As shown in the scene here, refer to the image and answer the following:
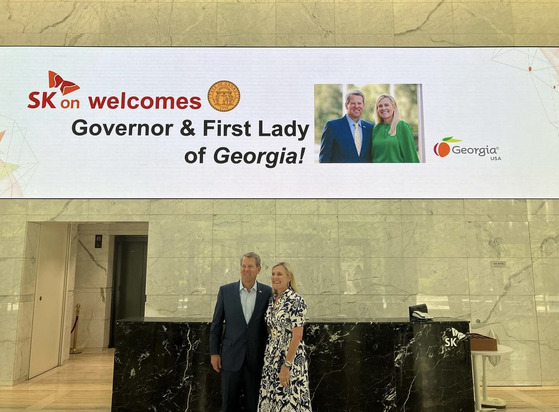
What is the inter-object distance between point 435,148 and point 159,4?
4548 millimetres

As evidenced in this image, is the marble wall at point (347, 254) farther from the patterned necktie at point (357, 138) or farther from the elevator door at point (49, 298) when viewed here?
the patterned necktie at point (357, 138)

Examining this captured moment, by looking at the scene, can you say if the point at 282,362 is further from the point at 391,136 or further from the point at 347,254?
the point at 391,136

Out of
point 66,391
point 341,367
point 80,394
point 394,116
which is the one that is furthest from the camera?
point 394,116

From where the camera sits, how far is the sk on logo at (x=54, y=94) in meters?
6.09

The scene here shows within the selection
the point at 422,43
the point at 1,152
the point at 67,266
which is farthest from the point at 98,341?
the point at 422,43

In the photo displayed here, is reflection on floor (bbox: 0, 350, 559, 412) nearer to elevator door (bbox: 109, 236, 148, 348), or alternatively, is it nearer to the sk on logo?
elevator door (bbox: 109, 236, 148, 348)

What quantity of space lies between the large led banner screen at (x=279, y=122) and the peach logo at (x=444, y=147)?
0.03 metres

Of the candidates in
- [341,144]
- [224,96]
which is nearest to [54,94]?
[224,96]

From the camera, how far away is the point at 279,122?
6.10 metres

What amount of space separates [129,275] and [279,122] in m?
5.19

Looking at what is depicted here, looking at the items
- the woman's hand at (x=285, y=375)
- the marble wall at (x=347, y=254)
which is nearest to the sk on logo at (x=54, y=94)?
the marble wall at (x=347, y=254)

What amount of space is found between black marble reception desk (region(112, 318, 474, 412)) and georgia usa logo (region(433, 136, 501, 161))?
2836 mm

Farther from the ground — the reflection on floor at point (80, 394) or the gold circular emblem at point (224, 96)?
the gold circular emblem at point (224, 96)

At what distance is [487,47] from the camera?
247 inches
